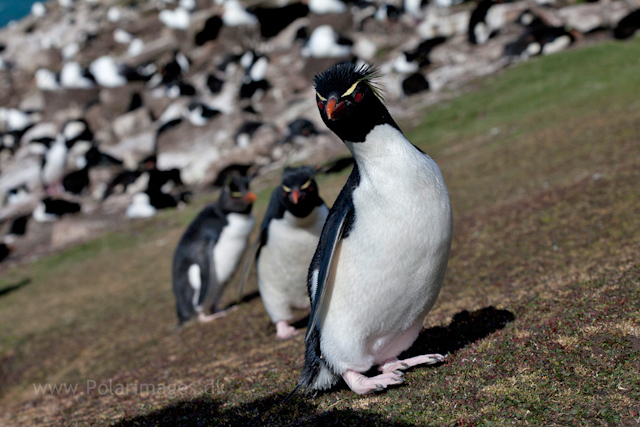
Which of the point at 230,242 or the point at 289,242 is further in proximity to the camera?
the point at 230,242

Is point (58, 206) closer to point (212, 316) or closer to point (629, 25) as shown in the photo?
point (212, 316)

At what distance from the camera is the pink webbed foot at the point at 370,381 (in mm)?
3100

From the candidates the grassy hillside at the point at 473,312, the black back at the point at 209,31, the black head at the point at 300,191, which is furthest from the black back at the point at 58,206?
the black back at the point at 209,31

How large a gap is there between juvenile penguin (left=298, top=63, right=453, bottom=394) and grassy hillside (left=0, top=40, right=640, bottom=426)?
0.86 ft

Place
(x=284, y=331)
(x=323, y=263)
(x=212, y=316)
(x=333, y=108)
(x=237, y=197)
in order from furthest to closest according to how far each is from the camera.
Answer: (x=212, y=316), (x=237, y=197), (x=284, y=331), (x=323, y=263), (x=333, y=108)

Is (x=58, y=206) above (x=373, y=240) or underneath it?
underneath

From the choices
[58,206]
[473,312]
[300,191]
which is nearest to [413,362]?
[473,312]

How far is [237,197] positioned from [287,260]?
1820 mm

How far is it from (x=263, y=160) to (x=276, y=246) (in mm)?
11187

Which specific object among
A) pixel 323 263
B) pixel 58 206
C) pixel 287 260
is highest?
pixel 323 263

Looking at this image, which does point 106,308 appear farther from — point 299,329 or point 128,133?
point 128,133

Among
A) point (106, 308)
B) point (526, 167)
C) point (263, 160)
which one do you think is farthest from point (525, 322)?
point (263, 160)

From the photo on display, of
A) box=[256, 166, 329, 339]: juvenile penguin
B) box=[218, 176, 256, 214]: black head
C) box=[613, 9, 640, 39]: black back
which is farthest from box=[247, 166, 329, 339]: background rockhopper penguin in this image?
box=[613, 9, 640, 39]: black back

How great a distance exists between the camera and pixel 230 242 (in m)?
7.25
